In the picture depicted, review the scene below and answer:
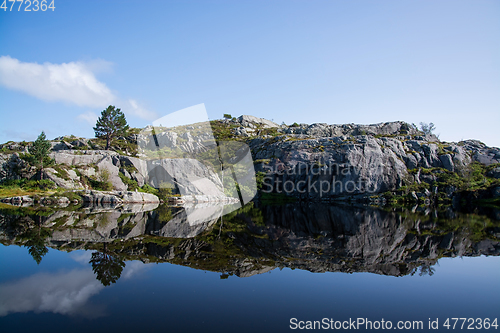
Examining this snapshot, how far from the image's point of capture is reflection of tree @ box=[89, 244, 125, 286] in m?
7.96

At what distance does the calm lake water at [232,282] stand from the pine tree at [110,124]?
4993 centimetres

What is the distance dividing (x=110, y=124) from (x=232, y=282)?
60.8m

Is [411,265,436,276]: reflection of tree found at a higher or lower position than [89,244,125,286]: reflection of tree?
lower

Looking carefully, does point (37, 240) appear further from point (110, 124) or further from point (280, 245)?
point (110, 124)

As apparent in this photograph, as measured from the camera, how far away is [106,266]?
29.4 feet

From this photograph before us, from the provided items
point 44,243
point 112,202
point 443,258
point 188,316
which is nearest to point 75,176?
point 112,202

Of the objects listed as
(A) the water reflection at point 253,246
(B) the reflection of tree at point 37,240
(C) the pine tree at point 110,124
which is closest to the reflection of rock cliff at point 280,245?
(A) the water reflection at point 253,246

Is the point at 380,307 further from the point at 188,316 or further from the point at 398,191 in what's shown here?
the point at 398,191

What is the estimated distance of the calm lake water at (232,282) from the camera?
5.87 m

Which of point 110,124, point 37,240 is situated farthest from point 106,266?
point 110,124

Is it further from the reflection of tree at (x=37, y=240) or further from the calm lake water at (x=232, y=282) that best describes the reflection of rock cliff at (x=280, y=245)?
the reflection of tree at (x=37, y=240)

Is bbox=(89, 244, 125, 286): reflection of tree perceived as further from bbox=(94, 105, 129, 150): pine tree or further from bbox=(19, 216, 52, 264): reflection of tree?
bbox=(94, 105, 129, 150): pine tree

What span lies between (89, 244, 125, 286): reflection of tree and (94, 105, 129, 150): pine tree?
185ft

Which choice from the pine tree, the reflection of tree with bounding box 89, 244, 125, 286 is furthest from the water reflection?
the pine tree
